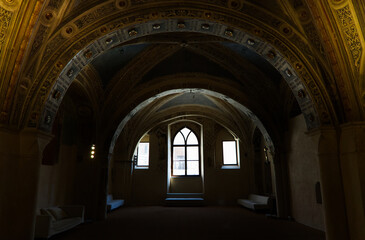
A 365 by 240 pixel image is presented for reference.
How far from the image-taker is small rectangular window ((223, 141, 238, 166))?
55.0 feet

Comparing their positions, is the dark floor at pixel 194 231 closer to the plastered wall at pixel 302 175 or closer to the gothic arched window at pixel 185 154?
the plastered wall at pixel 302 175

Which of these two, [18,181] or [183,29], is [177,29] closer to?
[183,29]

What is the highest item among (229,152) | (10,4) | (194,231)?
(10,4)

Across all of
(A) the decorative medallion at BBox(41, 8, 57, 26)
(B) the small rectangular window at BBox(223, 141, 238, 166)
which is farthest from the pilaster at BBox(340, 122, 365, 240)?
(B) the small rectangular window at BBox(223, 141, 238, 166)

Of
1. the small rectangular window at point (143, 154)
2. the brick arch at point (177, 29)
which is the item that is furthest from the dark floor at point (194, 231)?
the small rectangular window at point (143, 154)

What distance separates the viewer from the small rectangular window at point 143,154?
55.9 feet

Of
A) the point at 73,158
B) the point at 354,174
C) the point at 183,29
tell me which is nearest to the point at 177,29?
the point at 183,29

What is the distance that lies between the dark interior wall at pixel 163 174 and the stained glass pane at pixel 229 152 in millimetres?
332

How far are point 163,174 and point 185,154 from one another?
2.10m

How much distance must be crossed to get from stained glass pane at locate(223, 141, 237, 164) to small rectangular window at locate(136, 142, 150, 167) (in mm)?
4959

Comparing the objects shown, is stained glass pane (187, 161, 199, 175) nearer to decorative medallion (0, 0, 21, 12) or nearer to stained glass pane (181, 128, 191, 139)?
stained glass pane (181, 128, 191, 139)

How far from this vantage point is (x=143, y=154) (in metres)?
17.2

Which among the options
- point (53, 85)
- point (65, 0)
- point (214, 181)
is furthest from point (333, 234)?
point (214, 181)

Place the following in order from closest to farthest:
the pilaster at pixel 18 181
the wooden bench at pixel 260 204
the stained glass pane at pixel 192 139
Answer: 1. the pilaster at pixel 18 181
2. the wooden bench at pixel 260 204
3. the stained glass pane at pixel 192 139
